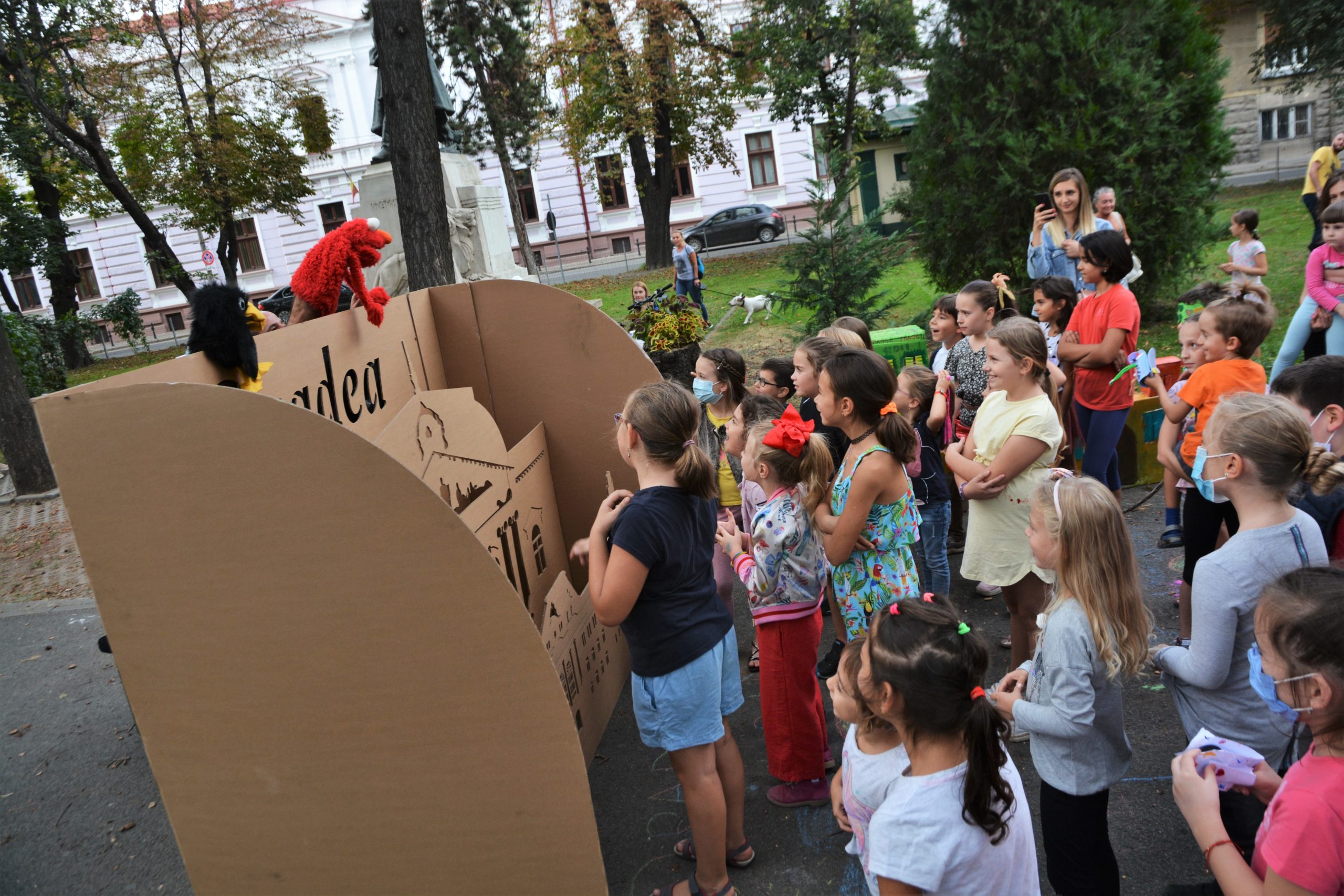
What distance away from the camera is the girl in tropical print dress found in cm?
276

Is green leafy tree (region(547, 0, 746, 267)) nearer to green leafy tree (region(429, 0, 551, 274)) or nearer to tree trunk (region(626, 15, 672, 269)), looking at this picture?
tree trunk (region(626, 15, 672, 269))

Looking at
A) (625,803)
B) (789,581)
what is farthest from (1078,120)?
(625,803)

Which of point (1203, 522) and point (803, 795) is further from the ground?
point (1203, 522)

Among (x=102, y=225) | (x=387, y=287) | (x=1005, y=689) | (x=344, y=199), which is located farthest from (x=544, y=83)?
(x=1005, y=689)

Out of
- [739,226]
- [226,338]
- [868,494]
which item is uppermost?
[739,226]

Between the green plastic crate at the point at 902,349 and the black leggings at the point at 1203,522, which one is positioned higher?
the green plastic crate at the point at 902,349

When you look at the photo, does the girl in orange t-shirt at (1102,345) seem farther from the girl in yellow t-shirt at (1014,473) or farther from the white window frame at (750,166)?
the white window frame at (750,166)

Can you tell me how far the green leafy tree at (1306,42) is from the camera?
19.8 m

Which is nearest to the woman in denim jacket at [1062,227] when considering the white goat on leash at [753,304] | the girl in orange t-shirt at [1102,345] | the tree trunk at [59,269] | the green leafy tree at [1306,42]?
the girl in orange t-shirt at [1102,345]

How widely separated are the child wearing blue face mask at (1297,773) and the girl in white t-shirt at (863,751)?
573 mm

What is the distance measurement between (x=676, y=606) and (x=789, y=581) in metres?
0.58

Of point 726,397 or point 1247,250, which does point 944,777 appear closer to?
point 726,397

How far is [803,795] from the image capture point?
115 inches

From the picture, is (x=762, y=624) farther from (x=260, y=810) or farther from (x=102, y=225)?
(x=102, y=225)
